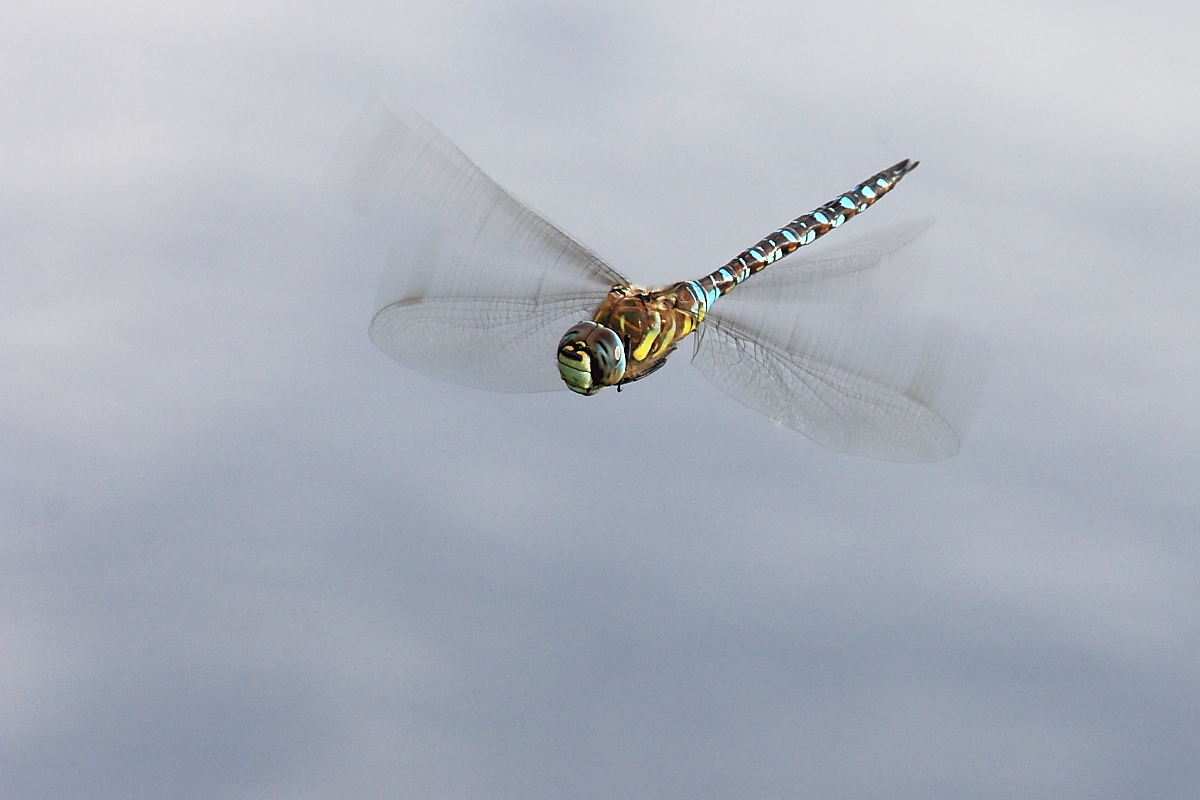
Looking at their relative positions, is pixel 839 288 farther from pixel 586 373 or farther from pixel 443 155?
pixel 443 155

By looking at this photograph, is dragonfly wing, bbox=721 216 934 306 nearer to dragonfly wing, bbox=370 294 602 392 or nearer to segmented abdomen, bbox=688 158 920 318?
segmented abdomen, bbox=688 158 920 318

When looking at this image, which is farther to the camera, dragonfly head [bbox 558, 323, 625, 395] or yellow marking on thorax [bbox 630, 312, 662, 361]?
yellow marking on thorax [bbox 630, 312, 662, 361]

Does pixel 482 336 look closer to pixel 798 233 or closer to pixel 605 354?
pixel 605 354

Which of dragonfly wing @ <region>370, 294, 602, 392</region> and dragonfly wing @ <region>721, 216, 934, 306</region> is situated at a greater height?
dragonfly wing @ <region>721, 216, 934, 306</region>

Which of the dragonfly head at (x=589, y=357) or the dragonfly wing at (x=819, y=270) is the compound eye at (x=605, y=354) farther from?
the dragonfly wing at (x=819, y=270)

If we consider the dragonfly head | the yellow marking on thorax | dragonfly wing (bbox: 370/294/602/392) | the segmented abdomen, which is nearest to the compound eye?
the dragonfly head

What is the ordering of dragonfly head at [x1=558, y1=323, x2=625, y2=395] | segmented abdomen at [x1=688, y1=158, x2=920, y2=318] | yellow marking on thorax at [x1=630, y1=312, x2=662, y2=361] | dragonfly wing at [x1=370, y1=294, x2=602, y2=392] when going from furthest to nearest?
segmented abdomen at [x1=688, y1=158, x2=920, y2=318] → dragonfly wing at [x1=370, y1=294, x2=602, y2=392] → yellow marking on thorax at [x1=630, y1=312, x2=662, y2=361] → dragonfly head at [x1=558, y1=323, x2=625, y2=395]

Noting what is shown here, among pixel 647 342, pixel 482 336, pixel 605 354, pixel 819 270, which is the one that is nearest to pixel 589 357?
pixel 605 354

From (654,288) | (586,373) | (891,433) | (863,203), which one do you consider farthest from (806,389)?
(863,203)
